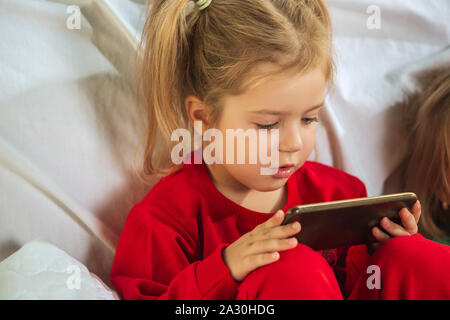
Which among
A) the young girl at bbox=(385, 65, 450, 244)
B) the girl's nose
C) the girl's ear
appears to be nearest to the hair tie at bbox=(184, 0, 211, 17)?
the girl's ear

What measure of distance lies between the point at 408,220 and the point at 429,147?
406mm

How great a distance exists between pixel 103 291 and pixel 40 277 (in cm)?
10

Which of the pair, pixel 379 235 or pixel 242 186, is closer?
pixel 379 235

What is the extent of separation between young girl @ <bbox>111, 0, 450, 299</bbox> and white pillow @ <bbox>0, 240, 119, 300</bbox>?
0.07m

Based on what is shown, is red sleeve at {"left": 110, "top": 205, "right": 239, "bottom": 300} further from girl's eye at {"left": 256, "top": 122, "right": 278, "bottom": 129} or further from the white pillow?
girl's eye at {"left": 256, "top": 122, "right": 278, "bottom": 129}

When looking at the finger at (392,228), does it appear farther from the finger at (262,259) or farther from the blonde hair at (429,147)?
the blonde hair at (429,147)

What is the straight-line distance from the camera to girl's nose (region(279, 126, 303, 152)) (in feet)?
2.82

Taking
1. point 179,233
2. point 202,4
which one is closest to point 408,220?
point 179,233

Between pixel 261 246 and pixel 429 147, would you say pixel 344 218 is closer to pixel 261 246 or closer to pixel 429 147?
pixel 261 246

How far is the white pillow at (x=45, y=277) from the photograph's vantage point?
0.80m

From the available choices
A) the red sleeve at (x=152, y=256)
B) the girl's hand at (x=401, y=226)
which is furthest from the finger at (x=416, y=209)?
the red sleeve at (x=152, y=256)

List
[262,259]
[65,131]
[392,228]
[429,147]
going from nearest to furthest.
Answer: [262,259] → [392,228] → [65,131] → [429,147]

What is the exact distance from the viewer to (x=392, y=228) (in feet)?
2.86

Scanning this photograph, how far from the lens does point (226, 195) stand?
1.01 meters
